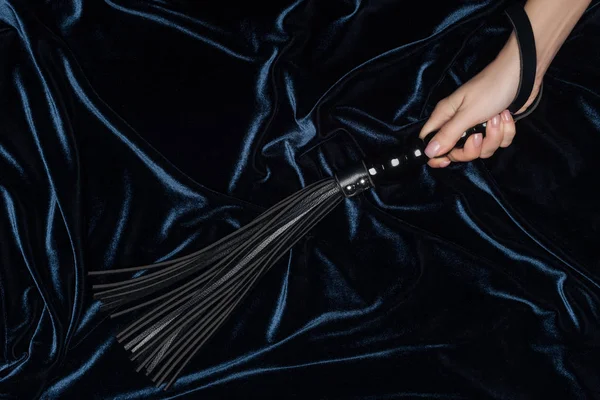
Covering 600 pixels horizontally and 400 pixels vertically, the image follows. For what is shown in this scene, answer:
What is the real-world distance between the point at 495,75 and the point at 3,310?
1000mm

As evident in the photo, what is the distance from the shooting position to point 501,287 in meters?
1.01

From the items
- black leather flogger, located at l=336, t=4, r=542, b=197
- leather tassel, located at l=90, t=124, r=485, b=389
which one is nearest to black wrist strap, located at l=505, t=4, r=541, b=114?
black leather flogger, located at l=336, t=4, r=542, b=197

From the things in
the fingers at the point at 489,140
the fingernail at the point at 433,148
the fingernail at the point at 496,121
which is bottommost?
the fingers at the point at 489,140

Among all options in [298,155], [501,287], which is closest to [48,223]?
[298,155]

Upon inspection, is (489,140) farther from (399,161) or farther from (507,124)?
(399,161)

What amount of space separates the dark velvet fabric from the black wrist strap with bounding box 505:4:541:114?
0.11 metres

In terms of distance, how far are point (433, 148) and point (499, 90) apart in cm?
16

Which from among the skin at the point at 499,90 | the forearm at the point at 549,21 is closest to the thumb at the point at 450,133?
the skin at the point at 499,90

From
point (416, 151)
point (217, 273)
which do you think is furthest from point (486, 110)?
point (217, 273)

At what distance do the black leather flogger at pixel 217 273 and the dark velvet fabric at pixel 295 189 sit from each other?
0.04 m

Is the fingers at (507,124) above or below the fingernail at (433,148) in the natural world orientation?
below

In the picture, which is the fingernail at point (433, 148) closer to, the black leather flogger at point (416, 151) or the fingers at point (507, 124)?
the black leather flogger at point (416, 151)

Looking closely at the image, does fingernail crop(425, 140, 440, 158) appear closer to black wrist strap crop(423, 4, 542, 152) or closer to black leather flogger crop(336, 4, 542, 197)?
black leather flogger crop(336, 4, 542, 197)

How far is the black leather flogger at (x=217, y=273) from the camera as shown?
929 mm
